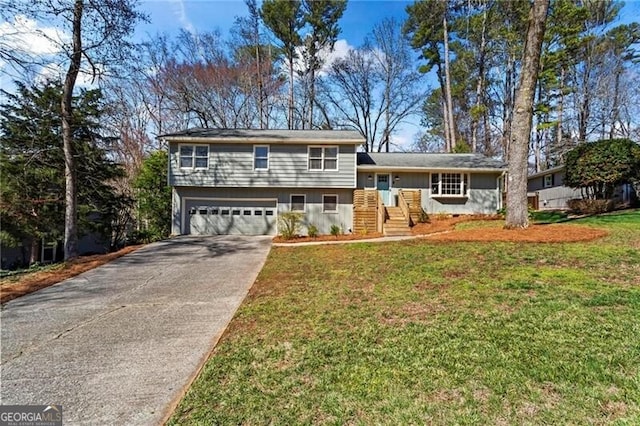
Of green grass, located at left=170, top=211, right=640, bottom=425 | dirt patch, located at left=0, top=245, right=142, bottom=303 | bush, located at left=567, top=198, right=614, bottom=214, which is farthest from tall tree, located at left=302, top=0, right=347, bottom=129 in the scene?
green grass, located at left=170, top=211, right=640, bottom=425

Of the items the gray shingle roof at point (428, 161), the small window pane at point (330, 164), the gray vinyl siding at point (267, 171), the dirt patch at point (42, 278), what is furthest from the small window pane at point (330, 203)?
the dirt patch at point (42, 278)

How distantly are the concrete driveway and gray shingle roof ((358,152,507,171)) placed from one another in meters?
10.9

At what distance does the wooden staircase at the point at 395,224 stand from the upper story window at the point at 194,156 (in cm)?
874

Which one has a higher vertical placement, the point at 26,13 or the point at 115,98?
the point at 115,98

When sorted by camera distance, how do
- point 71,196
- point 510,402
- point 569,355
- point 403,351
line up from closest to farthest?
point 510,402 → point 569,355 → point 403,351 → point 71,196

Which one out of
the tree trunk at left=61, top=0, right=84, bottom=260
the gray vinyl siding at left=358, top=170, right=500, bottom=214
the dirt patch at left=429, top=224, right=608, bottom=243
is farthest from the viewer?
the gray vinyl siding at left=358, top=170, right=500, bottom=214

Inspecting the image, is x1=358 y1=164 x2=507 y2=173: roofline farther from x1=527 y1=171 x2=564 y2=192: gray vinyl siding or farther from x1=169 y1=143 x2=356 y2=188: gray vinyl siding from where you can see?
x1=527 y1=171 x2=564 y2=192: gray vinyl siding

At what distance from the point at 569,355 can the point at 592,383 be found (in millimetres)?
488

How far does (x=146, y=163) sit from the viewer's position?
1678 centimetres

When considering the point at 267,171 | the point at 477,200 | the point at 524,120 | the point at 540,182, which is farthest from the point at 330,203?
the point at 540,182

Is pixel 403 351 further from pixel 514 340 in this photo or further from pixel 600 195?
pixel 600 195

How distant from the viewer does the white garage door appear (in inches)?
602

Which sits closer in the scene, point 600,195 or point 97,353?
point 97,353

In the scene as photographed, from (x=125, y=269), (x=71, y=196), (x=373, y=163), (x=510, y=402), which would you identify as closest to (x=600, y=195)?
(x=373, y=163)
